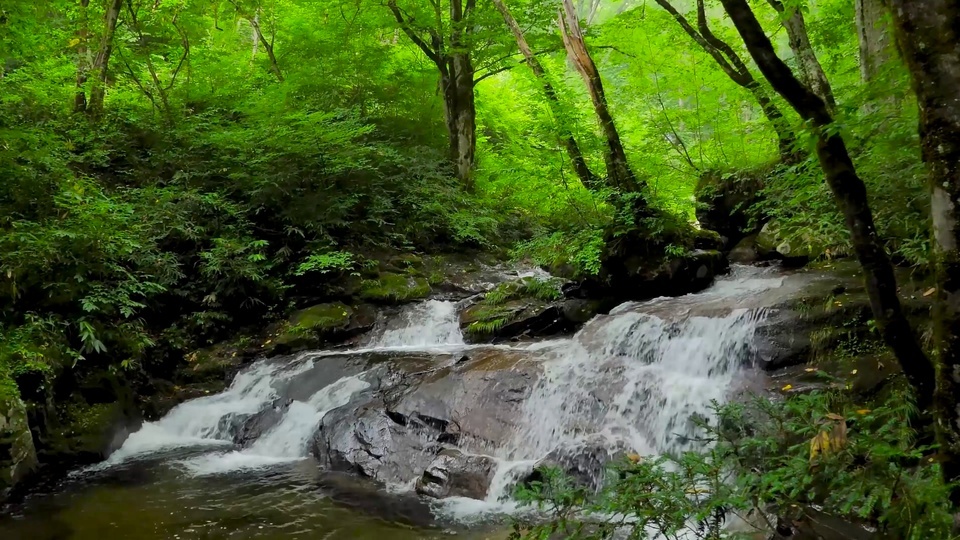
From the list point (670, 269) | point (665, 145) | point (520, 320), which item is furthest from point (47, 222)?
point (665, 145)

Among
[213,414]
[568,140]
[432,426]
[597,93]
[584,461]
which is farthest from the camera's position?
[568,140]

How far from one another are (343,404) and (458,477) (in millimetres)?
2642

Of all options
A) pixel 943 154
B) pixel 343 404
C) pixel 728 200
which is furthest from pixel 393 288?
pixel 943 154

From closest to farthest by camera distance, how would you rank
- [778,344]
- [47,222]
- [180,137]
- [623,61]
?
[778,344]
[47,222]
[180,137]
[623,61]

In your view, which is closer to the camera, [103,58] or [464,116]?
[103,58]

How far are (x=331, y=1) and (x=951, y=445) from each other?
15.6 meters

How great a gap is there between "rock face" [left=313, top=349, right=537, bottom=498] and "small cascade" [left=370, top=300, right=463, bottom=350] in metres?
2.22

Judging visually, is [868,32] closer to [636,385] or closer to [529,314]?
[636,385]

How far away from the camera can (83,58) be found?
1148 cm

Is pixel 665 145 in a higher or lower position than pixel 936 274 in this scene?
higher

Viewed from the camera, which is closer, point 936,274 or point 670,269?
point 936,274

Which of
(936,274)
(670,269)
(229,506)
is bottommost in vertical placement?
(229,506)

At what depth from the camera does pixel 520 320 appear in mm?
9883

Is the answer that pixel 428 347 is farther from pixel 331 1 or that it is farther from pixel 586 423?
pixel 331 1
